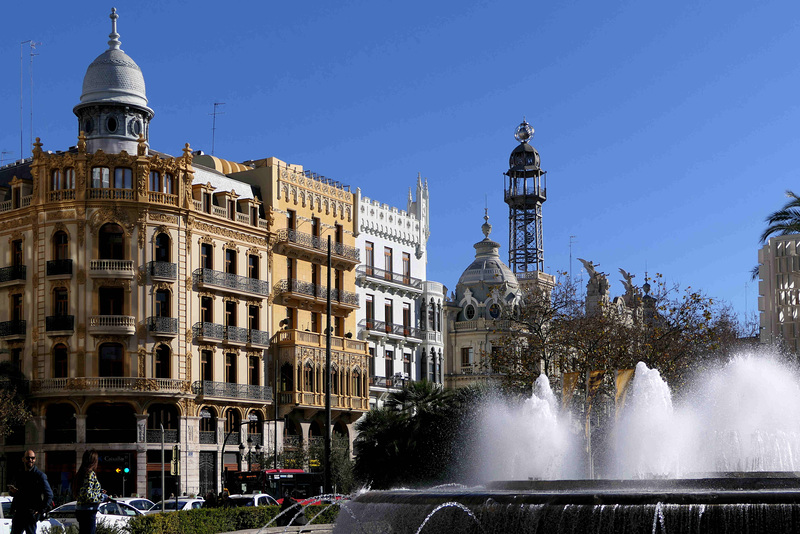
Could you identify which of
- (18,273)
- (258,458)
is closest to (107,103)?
(18,273)

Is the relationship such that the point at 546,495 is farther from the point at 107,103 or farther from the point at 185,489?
the point at 107,103

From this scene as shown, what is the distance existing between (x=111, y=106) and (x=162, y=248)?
7763mm

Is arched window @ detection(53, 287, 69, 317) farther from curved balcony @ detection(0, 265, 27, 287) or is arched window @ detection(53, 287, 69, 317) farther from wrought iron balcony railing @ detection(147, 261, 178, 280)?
wrought iron balcony railing @ detection(147, 261, 178, 280)

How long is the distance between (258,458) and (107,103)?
19171 mm

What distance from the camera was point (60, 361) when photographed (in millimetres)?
59250

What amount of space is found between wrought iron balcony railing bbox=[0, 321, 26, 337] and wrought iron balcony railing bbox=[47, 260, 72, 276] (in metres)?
3.14

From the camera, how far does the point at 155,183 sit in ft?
199

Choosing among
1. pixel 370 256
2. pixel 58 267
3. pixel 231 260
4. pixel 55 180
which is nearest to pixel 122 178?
pixel 55 180

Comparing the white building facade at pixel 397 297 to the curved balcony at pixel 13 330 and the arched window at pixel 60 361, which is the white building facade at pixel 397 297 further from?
the curved balcony at pixel 13 330

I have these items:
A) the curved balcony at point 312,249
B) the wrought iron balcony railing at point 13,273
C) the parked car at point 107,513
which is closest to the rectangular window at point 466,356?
the curved balcony at point 312,249

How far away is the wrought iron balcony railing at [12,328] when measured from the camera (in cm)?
6012

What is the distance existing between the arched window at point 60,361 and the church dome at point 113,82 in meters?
12.4

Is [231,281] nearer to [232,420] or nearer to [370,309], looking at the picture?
[232,420]

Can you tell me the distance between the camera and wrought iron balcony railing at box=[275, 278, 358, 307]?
67500 millimetres
